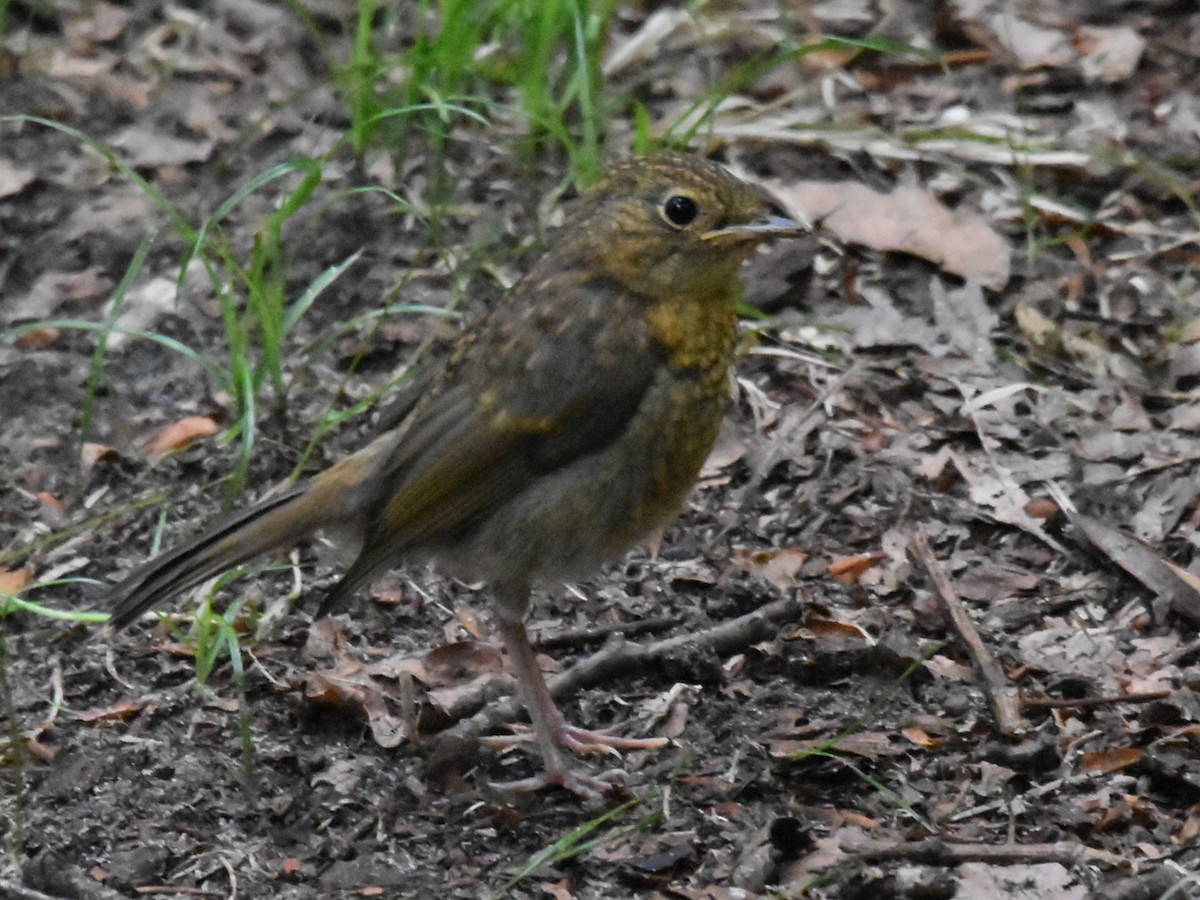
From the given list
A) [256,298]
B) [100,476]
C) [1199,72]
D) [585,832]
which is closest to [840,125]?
[1199,72]

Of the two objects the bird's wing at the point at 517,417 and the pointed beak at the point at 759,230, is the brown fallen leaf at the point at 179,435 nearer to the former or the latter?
the bird's wing at the point at 517,417

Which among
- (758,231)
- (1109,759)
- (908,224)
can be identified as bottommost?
(1109,759)

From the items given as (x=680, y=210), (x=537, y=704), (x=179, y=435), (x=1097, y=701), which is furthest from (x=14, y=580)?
(x=1097, y=701)

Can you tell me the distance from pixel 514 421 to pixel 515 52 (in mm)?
2883

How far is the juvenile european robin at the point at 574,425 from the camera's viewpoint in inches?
195

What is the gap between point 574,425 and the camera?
494 cm

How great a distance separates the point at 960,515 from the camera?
5.88 metres

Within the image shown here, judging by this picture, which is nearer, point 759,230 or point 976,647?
point 759,230

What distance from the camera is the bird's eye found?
4.94 m

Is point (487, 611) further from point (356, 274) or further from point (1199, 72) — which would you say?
point (1199, 72)

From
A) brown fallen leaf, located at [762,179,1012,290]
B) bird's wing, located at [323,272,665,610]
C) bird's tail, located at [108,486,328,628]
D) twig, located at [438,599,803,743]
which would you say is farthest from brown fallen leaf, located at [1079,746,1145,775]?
brown fallen leaf, located at [762,179,1012,290]

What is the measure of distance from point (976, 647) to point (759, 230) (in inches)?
52.1

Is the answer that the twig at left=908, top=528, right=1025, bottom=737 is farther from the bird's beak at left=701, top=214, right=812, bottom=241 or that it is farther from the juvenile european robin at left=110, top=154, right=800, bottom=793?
the bird's beak at left=701, top=214, right=812, bottom=241

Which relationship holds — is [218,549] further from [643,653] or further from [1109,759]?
[1109,759]
